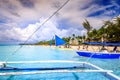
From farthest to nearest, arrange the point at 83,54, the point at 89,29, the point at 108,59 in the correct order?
the point at 89,29, the point at 83,54, the point at 108,59

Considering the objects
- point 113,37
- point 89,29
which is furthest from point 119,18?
point 89,29

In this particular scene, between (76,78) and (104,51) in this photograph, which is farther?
(104,51)

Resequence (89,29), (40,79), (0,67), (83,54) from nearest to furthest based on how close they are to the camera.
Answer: (40,79) < (0,67) < (83,54) < (89,29)

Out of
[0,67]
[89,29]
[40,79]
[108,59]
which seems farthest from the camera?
[89,29]

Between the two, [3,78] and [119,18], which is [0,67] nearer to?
[3,78]

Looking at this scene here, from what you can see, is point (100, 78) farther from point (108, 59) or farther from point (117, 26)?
point (117, 26)

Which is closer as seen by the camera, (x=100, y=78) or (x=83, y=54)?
(x=100, y=78)

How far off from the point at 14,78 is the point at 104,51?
36.3 feet

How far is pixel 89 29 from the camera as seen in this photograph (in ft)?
173

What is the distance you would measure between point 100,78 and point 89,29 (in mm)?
46574

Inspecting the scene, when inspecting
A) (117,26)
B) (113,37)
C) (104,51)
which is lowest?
(104,51)

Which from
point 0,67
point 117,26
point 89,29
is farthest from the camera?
point 89,29

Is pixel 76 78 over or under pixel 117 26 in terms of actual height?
under

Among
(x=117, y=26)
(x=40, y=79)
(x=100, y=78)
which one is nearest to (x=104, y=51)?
(x=100, y=78)
